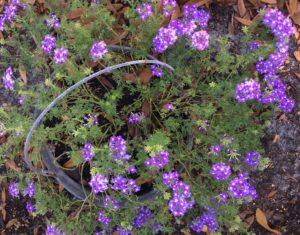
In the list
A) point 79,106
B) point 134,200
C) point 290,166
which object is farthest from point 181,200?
point 290,166

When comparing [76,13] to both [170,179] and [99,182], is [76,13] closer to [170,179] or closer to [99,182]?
[99,182]

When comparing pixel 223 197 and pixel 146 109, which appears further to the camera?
pixel 146 109

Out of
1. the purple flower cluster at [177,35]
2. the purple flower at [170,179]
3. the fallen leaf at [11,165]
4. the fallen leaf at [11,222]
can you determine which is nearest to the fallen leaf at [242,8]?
the purple flower cluster at [177,35]

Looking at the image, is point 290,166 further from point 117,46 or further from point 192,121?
point 117,46

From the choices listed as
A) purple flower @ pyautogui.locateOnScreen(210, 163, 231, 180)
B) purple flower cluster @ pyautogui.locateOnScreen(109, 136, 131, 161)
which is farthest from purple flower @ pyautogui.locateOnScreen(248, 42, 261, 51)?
purple flower cluster @ pyautogui.locateOnScreen(109, 136, 131, 161)

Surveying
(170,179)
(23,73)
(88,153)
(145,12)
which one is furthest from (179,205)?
(23,73)

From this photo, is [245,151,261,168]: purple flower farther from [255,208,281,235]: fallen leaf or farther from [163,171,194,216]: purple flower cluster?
[255,208,281,235]: fallen leaf

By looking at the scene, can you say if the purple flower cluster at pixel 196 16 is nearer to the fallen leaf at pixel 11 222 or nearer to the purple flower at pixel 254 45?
the purple flower at pixel 254 45
